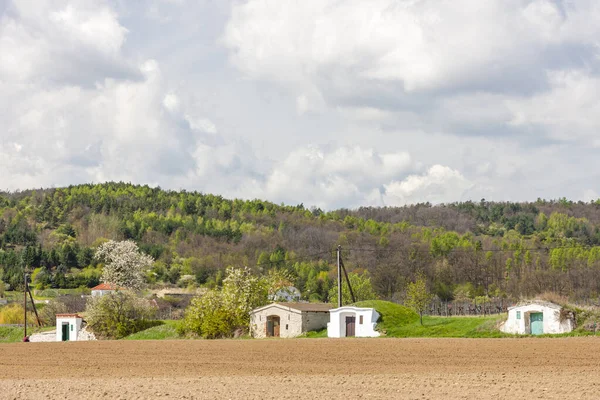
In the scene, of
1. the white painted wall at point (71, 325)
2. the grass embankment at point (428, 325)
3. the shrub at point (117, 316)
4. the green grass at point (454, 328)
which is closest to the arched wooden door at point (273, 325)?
the grass embankment at point (428, 325)

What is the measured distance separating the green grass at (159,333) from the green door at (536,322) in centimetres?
2982

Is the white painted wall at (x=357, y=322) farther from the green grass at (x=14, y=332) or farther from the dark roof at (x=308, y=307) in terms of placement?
the green grass at (x=14, y=332)

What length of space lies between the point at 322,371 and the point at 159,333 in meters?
41.2

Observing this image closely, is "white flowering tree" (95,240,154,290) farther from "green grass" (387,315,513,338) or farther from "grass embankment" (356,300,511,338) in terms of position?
"green grass" (387,315,513,338)

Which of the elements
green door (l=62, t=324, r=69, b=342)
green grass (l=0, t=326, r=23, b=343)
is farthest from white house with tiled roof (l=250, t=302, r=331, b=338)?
green grass (l=0, t=326, r=23, b=343)

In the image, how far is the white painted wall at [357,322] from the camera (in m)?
58.9

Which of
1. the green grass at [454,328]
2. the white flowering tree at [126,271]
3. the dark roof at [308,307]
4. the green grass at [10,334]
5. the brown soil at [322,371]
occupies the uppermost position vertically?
the white flowering tree at [126,271]

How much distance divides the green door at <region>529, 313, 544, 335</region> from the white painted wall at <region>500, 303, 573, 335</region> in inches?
11.0

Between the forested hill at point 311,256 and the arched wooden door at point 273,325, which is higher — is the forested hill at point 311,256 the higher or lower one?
the higher one

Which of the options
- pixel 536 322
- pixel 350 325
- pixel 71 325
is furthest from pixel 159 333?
pixel 536 322

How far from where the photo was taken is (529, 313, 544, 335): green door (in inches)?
2036

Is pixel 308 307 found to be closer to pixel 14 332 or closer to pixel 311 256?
pixel 14 332

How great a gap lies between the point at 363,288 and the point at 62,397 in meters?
65.7

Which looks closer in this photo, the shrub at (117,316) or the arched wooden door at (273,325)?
the arched wooden door at (273,325)
